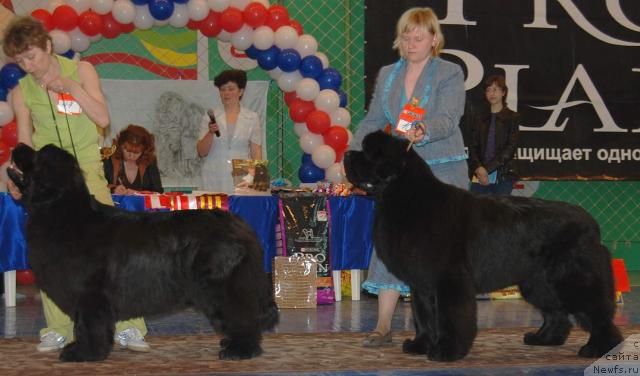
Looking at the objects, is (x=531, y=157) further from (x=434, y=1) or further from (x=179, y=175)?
(x=179, y=175)

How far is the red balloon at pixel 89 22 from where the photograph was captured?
7.99 metres

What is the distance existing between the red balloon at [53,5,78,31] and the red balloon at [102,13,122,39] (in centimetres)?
32

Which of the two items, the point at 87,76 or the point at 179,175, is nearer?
the point at 87,76

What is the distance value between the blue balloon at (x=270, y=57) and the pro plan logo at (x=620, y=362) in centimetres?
502

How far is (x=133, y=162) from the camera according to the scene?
23.7ft

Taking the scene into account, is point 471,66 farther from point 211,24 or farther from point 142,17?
point 142,17

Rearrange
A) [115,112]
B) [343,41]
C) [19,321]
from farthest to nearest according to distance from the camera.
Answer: [343,41] → [115,112] → [19,321]

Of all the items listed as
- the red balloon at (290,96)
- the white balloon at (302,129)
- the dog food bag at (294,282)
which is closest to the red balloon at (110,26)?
the red balloon at (290,96)

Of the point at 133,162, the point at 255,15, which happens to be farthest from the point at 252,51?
the point at 133,162

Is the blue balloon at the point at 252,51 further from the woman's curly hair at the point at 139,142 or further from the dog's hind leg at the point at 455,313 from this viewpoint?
the dog's hind leg at the point at 455,313

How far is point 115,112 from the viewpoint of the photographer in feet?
30.1

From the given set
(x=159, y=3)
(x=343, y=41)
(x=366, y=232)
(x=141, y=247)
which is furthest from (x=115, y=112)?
(x=141, y=247)

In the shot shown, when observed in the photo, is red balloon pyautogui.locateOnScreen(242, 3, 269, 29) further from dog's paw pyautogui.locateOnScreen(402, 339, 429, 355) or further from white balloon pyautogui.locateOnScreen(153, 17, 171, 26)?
dog's paw pyautogui.locateOnScreen(402, 339, 429, 355)

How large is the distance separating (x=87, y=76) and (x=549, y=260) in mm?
2806
